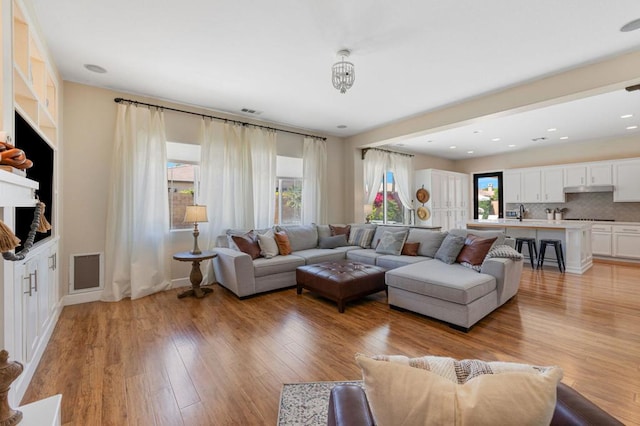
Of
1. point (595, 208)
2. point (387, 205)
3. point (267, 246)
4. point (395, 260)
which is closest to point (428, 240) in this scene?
point (395, 260)

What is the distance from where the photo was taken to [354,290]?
135 inches

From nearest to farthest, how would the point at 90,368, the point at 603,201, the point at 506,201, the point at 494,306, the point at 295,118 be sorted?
1. the point at 90,368
2. the point at 494,306
3. the point at 295,118
4. the point at 603,201
5. the point at 506,201

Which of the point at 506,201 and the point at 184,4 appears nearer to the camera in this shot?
the point at 184,4

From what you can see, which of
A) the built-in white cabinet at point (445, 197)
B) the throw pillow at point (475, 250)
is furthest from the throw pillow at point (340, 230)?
the built-in white cabinet at point (445, 197)

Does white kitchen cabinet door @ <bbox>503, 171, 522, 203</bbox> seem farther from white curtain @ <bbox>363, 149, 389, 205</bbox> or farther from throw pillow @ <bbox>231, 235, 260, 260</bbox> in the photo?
throw pillow @ <bbox>231, 235, 260, 260</bbox>

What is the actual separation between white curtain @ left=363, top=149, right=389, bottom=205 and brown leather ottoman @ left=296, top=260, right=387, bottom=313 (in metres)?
2.98

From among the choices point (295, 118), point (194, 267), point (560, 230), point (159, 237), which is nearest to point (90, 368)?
point (194, 267)

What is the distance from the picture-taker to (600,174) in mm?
6516

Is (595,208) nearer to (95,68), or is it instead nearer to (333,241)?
(333,241)

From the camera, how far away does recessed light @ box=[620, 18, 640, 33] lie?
243 centimetres

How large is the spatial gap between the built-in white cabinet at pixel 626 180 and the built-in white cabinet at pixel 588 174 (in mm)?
112

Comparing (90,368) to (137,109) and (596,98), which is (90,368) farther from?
(596,98)

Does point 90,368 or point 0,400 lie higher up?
point 0,400

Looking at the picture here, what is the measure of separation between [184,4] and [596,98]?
5406mm
